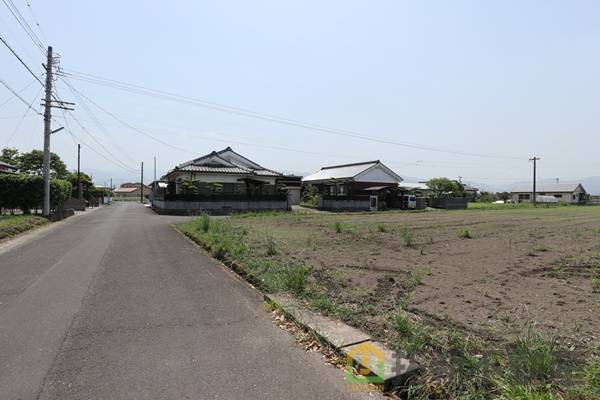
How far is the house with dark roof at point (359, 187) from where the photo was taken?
4186cm

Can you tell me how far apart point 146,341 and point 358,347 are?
2.35 m

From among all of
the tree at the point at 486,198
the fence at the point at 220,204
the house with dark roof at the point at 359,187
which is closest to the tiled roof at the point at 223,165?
the fence at the point at 220,204

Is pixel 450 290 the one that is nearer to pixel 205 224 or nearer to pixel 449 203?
pixel 205 224

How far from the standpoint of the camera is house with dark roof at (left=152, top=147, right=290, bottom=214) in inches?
1334

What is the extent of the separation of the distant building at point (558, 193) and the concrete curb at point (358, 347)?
83388mm

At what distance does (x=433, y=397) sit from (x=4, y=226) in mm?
17923

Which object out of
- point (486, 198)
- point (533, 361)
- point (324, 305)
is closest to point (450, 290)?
point (324, 305)

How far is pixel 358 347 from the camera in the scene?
4.21 metres

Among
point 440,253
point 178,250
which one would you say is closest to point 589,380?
point 440,253

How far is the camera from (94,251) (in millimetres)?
11820

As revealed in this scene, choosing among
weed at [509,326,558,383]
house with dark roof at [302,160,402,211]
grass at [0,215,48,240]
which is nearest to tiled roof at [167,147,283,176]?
house with dark roof at [302,160,402,211]

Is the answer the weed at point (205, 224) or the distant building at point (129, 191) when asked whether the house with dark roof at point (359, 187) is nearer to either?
the weed at point (205, 224)

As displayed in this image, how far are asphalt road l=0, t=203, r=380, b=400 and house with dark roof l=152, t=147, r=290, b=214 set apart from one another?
82.8 feet

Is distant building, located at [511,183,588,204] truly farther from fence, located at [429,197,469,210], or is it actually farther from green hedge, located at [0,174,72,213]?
green hedge, located at [0,174,72,213]
